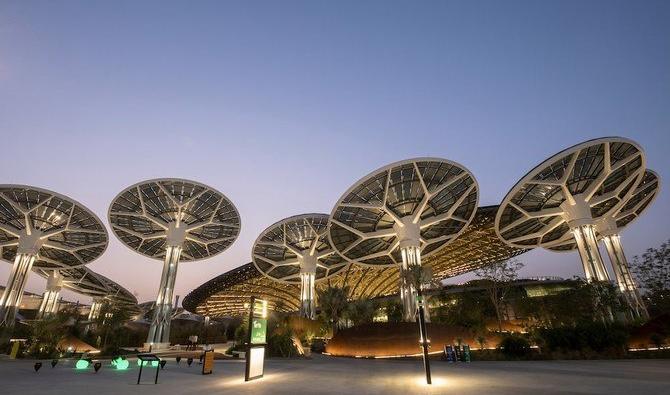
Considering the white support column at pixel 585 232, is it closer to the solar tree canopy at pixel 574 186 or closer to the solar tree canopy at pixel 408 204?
the solar tree canopy at pixel 574 186

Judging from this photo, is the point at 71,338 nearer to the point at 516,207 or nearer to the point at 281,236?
the point at 281,236

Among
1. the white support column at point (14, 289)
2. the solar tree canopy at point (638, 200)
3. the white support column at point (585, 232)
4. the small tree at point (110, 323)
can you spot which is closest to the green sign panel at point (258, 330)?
the white support column at point (585, 232)

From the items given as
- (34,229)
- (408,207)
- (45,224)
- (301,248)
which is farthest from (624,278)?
(34,229)

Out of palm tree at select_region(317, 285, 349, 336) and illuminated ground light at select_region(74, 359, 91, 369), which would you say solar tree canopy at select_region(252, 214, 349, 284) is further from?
illuminated ground light at select_region(74, 359, 91, 369)

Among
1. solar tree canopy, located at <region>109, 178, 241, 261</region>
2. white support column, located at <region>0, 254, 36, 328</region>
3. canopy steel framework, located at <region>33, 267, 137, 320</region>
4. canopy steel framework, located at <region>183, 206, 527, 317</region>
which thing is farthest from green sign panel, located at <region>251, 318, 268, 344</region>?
canopy steel framework, located at <region>33, 267, 137, 320</region>

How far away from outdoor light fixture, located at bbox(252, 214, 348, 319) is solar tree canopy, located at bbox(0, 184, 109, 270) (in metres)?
21.0

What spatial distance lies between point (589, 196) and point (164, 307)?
44378mm

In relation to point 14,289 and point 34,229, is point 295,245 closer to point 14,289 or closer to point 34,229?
point 34,229

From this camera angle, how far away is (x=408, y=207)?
35.3 m

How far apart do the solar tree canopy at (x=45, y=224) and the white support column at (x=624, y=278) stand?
5668cm

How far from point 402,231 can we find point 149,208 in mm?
29212

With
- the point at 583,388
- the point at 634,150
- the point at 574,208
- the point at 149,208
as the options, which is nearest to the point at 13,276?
the point at 149,208

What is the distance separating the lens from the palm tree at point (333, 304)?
117 ft

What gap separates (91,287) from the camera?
70.4m
